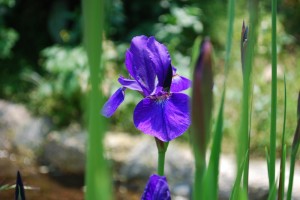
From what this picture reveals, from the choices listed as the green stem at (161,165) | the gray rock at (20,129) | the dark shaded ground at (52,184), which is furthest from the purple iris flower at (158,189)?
the gray rock at (20,129)

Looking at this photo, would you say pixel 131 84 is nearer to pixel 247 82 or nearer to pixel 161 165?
pixel 161 165

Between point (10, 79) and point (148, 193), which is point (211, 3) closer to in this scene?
point (10, 79)

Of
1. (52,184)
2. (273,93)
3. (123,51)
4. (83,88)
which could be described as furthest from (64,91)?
(273,93)

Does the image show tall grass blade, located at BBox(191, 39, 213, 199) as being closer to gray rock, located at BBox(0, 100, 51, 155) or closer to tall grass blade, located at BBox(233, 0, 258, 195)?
tall grass blade, located at BBox(233, 0, 258, 195)

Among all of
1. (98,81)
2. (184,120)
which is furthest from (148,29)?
(98,81)

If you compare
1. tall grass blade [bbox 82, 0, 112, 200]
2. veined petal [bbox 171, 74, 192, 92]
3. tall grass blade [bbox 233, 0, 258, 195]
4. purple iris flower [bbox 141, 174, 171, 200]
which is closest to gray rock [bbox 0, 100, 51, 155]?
veined petal [bbox 171, 74, 192, 92]

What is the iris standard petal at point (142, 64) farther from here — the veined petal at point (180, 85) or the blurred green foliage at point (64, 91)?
the blurred green foliage at point (64, 91)

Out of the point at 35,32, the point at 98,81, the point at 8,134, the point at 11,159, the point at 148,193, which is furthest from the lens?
the point at 35,32
